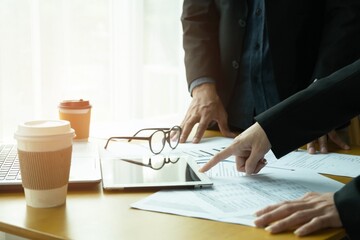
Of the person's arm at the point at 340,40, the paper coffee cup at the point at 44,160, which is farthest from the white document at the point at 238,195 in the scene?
the person's arm at the point at 340,40

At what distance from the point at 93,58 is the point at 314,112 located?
140 centimetres

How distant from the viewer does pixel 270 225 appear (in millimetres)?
826

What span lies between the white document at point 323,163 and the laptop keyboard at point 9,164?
0.62 meters

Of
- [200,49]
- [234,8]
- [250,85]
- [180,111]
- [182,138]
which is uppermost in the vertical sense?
[234,8]

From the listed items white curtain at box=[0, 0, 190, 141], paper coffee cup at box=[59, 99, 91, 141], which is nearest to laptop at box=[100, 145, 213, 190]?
paper coffee cup at box=[59, 99, 91, 141]

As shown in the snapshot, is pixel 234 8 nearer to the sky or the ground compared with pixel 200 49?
nearer to the sky

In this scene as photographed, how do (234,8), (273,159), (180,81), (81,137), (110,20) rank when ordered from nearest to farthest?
(273,159) < (81,137) < (234,8) < (110,20) < (180,81)

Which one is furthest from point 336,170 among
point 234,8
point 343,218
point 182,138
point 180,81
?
point 180,81

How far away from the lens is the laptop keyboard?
3.36 feet

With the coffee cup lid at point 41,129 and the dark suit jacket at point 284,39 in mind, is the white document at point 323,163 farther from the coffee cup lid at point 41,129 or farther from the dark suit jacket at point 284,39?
the coffee cup lid at point 41,129

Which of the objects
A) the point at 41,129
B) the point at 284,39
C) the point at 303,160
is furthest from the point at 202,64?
the point at 41,129

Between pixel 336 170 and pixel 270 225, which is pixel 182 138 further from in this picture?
pixel 270 225

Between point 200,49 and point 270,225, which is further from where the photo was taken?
point 200,49

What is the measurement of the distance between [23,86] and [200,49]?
0.74 m
